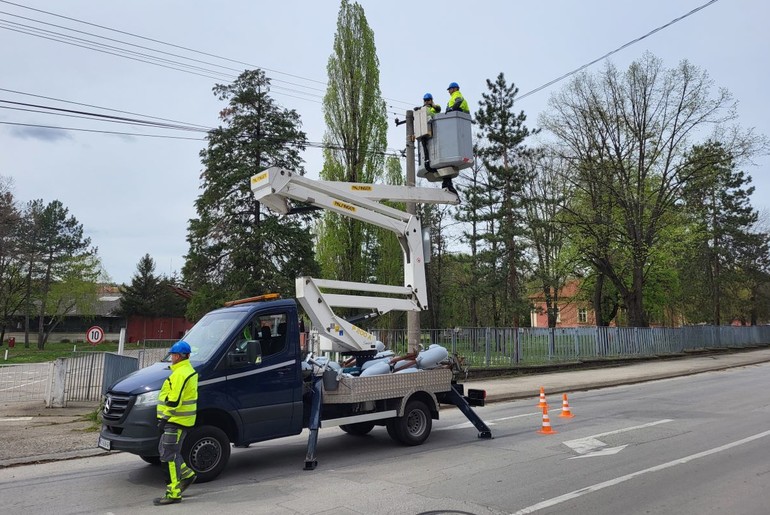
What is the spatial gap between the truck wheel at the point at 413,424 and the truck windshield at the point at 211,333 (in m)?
3.17

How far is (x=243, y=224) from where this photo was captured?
105 ft

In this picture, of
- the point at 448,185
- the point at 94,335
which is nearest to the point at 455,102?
the point at 448,185

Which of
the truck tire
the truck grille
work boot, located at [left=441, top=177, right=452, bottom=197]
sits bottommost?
the truck tire

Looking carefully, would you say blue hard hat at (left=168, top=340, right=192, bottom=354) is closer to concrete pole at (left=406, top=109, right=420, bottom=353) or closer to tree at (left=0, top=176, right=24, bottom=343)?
concrete pole at (left=406, top=109, right=420, bottom=353)

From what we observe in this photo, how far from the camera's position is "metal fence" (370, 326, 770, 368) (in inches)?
754

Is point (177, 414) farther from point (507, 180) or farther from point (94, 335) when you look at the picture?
point (507, 180)

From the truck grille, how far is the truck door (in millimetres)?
1224

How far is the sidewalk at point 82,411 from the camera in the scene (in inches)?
349

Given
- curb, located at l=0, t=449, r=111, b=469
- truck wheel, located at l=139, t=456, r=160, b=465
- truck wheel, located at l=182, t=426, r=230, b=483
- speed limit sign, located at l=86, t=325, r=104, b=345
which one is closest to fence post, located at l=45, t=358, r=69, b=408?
speed limit sign, located at l=86, t=325, r=104, b=345

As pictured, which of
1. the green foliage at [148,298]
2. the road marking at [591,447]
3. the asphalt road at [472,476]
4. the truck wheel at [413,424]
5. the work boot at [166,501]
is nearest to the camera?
the asphalt road at [472,476]

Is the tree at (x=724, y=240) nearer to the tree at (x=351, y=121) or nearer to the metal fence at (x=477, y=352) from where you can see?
the metal fence at (x=477, y=352)

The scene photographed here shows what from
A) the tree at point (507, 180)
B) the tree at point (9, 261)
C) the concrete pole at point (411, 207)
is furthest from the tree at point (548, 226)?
the tree at point (9, 261)

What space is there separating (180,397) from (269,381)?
4.92 ft

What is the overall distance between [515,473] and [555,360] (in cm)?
1779
